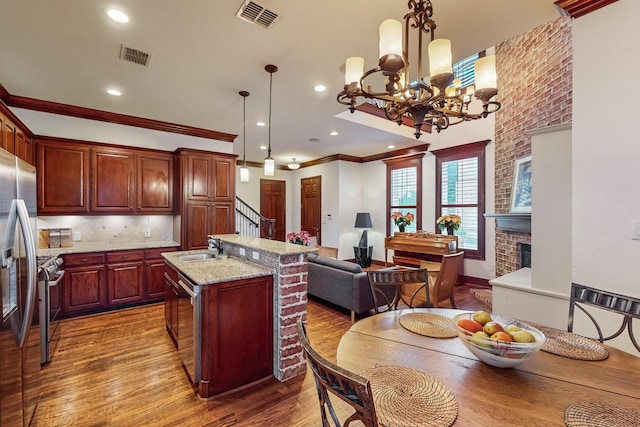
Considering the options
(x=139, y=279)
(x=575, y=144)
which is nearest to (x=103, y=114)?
(x=139, y=279)

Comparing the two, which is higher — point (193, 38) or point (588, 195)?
point (193, 38)

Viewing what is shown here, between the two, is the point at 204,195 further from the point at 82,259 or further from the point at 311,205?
the point at 311,205

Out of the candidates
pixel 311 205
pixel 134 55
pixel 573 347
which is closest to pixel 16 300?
pixel 134 55

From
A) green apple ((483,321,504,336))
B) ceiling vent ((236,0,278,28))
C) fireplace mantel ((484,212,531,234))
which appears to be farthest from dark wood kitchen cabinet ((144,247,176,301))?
fireplace mantel ((484,212,531,234))

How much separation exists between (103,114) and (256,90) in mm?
2451

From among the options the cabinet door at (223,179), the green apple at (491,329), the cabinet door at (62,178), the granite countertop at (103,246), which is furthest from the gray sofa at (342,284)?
the cabinet door at (62,178)

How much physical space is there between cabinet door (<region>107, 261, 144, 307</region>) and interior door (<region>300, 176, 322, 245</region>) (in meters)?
4.59

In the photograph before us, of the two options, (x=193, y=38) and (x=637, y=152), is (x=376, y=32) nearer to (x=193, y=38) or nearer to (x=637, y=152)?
(x=193, y=38)

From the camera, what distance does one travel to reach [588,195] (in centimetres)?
203

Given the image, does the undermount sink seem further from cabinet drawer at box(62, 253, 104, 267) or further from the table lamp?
the table lamp

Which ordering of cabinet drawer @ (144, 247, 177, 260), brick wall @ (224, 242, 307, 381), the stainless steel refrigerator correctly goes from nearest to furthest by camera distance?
the stainless steel refrigerator, brick wall @ (224, 242, 307, 381), cabinet drawer @ (144, 247, 177, 260)

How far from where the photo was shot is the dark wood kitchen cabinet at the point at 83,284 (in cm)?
358

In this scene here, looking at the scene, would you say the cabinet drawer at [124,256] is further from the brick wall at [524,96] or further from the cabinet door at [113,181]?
the brick wall at [524,96]

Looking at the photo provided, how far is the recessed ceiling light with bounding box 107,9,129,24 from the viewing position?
2.09 meters
